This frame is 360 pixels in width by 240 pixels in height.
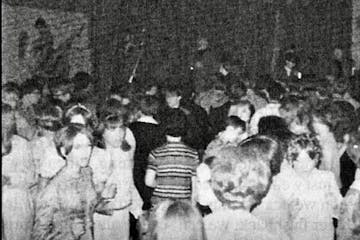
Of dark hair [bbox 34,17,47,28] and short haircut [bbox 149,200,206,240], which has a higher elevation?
dark hair [bbox 34,17,47,28]

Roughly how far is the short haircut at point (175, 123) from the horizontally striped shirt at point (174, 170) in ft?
0.29

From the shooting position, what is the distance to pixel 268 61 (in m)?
13.4

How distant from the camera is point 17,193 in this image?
195 inches

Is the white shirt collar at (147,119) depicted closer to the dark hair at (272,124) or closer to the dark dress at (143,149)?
the dark dress at (143,149)

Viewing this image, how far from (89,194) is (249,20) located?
9.27m

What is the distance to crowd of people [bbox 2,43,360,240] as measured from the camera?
4.09m

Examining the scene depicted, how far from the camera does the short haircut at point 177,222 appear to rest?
13.4 feet

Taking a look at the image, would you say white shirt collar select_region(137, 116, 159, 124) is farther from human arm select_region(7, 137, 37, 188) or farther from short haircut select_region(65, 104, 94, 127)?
human arm select_region(7, 137, 37, 188)

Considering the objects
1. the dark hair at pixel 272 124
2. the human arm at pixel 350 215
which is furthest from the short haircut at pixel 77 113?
the human arm at pixel 350 215

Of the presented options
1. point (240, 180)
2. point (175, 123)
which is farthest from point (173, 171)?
point (240, 180)

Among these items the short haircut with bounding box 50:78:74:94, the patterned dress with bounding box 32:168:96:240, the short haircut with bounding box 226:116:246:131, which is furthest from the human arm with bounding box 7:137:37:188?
the short haircut with bounding box 50:78:74:94

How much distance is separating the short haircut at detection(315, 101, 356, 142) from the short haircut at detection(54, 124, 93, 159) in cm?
229

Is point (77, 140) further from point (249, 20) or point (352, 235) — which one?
point (249, 20)

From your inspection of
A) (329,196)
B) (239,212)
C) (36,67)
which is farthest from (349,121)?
(36,67)
